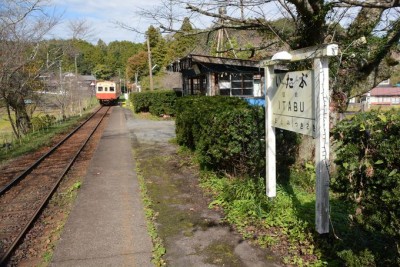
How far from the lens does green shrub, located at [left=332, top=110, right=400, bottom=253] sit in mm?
2580

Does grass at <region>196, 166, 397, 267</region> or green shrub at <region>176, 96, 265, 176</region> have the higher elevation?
green shrub at <region>176, 96, 265, 176</region>

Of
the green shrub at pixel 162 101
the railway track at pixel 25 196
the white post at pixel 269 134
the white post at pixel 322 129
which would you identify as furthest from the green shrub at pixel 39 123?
the white post at pixel 322 129

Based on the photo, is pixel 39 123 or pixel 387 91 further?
pixel 387 91

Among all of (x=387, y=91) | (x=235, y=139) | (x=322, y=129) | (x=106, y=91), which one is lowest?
(x=235, y=139)

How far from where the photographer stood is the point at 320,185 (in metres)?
3.63

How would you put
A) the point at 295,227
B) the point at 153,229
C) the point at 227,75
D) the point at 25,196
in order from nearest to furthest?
the point at 295,227, the point at 153,229, the point at 25,196, the point at 227,75

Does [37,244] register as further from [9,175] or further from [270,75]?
[9,175]

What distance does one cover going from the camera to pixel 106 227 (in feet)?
16.6

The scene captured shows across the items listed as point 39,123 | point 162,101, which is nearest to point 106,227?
point 39,123

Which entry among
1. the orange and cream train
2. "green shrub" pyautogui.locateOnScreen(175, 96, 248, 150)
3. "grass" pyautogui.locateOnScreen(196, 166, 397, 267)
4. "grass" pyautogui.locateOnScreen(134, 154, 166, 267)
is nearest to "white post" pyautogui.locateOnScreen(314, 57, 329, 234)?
"grass" pyautogui.locateOnScreen(196, 166, 397, 267)

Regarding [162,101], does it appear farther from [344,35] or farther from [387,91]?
[387,91]

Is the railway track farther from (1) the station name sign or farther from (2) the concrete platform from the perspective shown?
(1) the station name sign

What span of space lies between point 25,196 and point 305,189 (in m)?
5.48

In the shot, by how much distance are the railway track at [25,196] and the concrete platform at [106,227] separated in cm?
62
